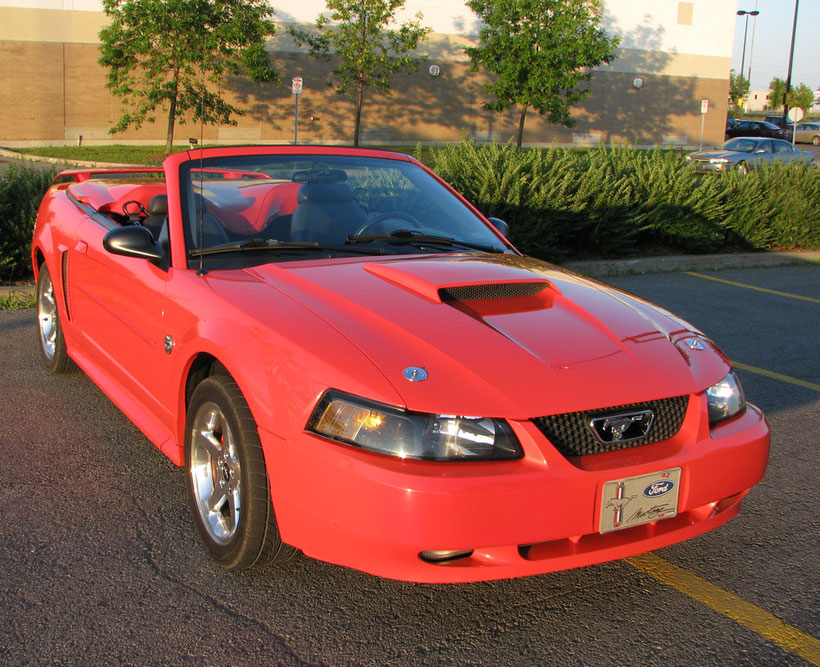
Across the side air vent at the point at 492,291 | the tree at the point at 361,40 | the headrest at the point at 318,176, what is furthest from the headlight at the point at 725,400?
the tree at the point at 361,40

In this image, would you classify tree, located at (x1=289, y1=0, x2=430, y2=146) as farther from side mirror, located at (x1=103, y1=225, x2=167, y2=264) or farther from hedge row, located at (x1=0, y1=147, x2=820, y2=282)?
side mirror, located at (x1=103, y1=225, x2=167, y2=264)

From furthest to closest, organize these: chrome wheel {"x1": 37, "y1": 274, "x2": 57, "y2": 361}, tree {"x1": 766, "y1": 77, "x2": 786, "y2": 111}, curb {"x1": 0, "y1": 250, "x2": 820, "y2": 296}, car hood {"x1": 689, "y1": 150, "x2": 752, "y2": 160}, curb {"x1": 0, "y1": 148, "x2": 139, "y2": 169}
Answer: tree {"x1": 766, "y1": 77, "x2": 786, "y2": 111}, car hood {"x1": 689, "y1": 150, "x2": 752, "y2": 160}, curb {"x1": 0, "y1": 148, "x2": 139, "y2": 169}, curb {"x1": 0, "y1": 250, "x2": 820, "y2": 296}, chrome wheel {"x1": 37, "y1": 274, "x2": 57, "y2": 361}

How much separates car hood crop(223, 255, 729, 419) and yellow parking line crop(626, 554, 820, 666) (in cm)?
77

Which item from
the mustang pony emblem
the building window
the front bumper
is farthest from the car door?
the building window

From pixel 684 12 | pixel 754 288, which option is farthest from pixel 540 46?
pixel 754 288

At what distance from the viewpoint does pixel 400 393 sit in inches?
101

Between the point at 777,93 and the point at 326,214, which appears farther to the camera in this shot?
the point at 777,93

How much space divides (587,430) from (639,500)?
275 millimetres

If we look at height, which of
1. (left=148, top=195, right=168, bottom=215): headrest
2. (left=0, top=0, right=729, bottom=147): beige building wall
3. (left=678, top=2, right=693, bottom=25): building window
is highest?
(left=678, top=2, right=693, bottom=25): building window

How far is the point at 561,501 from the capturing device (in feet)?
8.36

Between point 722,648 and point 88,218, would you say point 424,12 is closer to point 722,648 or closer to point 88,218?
point 88,218

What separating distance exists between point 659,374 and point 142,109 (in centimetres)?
2921

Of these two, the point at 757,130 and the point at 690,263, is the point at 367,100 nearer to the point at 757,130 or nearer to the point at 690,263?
the point at 757,130

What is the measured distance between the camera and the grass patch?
294 inches
